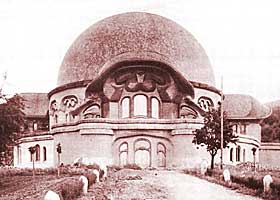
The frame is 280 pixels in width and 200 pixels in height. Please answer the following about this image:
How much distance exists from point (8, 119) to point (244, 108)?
44.5 meters

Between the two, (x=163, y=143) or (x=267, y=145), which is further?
(x=267, y=145)


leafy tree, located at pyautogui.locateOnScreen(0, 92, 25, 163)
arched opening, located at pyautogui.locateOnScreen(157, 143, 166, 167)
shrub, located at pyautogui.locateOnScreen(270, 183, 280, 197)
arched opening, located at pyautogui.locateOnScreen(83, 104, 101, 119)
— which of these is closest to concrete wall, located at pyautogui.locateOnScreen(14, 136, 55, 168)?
arched opening, located at pyautogui.locateOnScreen(83, 104, 101, 119)

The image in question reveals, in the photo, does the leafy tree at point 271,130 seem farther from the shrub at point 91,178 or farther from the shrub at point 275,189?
the shrub at point 275,189

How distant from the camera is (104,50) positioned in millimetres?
60188

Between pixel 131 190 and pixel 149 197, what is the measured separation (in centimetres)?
232

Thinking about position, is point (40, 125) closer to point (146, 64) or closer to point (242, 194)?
point (146, 64)

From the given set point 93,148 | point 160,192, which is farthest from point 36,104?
point 160,192

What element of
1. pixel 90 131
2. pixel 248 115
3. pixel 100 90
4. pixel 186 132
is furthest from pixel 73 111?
pixel 248 115

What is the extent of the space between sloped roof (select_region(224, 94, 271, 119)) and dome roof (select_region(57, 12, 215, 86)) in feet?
25.0

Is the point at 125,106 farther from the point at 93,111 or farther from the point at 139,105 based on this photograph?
the point at 93,111

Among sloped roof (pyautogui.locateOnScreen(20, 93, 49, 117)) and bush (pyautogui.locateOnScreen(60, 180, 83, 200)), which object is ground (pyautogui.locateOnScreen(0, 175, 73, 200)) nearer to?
bush (pyautogui.locateOnScreen(60, 180, 83, 200))

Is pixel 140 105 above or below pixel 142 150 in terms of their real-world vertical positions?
above

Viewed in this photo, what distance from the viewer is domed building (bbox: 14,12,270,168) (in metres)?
49.7

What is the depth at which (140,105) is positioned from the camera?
177ft
